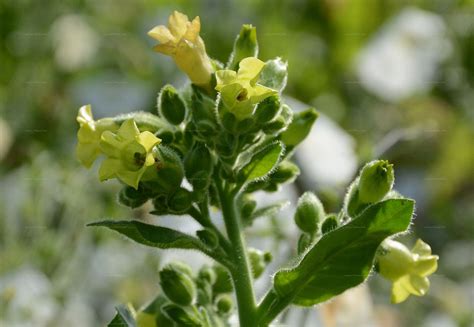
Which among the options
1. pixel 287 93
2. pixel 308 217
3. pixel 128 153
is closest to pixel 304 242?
pixel 308 217

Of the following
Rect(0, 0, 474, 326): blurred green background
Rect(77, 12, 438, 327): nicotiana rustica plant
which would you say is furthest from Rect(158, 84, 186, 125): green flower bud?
Rect(0, 0, 474, 326): blurred green background

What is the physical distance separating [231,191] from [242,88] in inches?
5.0

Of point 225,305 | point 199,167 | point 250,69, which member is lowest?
point 225,305

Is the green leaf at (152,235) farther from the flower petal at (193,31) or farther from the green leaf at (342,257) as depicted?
the flower petal at (193,31)

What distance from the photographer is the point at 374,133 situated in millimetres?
3238

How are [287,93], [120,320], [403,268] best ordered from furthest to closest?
[287,93] < [403,268] < [120,320]

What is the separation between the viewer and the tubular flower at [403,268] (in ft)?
3.74

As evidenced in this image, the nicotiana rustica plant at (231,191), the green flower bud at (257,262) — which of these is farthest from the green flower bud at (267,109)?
the green flower bud at (257,262)

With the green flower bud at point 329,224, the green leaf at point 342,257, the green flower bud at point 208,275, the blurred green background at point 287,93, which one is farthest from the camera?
the blurred green background at point 287,93

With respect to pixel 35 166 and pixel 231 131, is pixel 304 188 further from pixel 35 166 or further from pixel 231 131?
pixel 231 131

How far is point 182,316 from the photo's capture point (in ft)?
3.65

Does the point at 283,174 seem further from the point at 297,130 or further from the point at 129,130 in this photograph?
the point at 129,130

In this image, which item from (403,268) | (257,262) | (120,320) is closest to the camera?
(120,320)

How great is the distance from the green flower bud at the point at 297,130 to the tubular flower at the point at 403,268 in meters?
0.16
